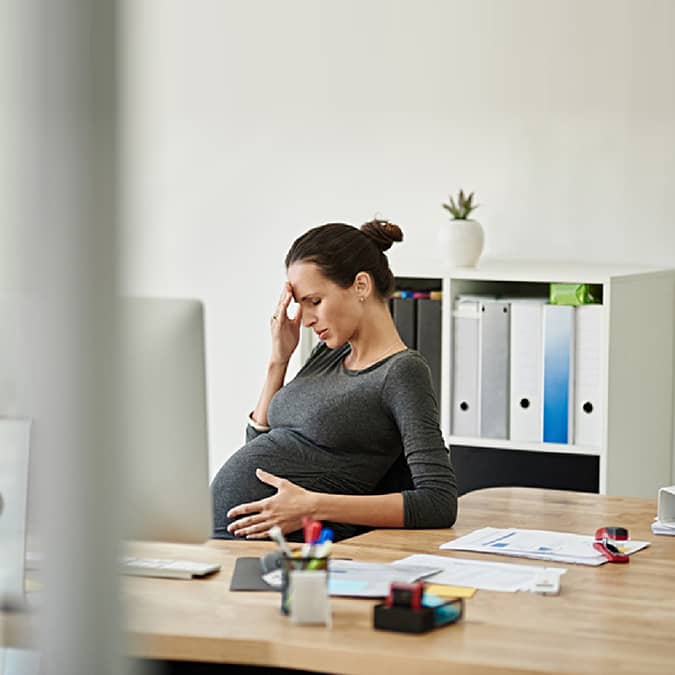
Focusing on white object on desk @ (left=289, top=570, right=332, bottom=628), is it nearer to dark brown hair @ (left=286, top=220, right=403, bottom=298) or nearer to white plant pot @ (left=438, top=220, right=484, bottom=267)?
dark brown hair @ (left=286, top=220, right=403, bottom=298)

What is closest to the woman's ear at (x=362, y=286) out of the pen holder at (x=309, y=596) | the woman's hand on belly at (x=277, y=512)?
the woman's hand on belly at (x=277, y=512)

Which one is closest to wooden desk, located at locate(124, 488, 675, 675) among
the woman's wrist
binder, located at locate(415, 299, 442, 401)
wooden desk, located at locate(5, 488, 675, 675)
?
wooden desk, located at locate(5, 488, 675, 675)

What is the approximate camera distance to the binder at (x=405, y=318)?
3.79 m

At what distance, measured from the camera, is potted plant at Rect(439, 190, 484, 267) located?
3.75 meters

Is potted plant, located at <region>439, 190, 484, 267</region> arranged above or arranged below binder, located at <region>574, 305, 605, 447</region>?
above

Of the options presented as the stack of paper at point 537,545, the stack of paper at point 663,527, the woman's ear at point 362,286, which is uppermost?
the woman's ear at point 362,286

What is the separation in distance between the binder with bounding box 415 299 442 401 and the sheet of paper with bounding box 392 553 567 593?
1.72 meters

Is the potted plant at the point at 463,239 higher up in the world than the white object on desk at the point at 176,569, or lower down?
higher up

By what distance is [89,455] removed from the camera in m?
0.31

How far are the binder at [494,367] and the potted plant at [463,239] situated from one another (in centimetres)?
19

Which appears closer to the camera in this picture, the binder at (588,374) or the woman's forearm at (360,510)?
the woman's forearm at (360,510)

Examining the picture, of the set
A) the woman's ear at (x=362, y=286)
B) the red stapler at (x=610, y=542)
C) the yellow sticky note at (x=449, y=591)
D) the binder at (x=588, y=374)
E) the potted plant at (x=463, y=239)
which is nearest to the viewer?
the yellow sticky note at (x=449, y=591)

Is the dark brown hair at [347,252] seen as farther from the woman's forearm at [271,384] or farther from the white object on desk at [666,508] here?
the white object on desk at [666,508]

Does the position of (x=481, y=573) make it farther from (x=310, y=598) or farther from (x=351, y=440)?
(x=351, y=440)
